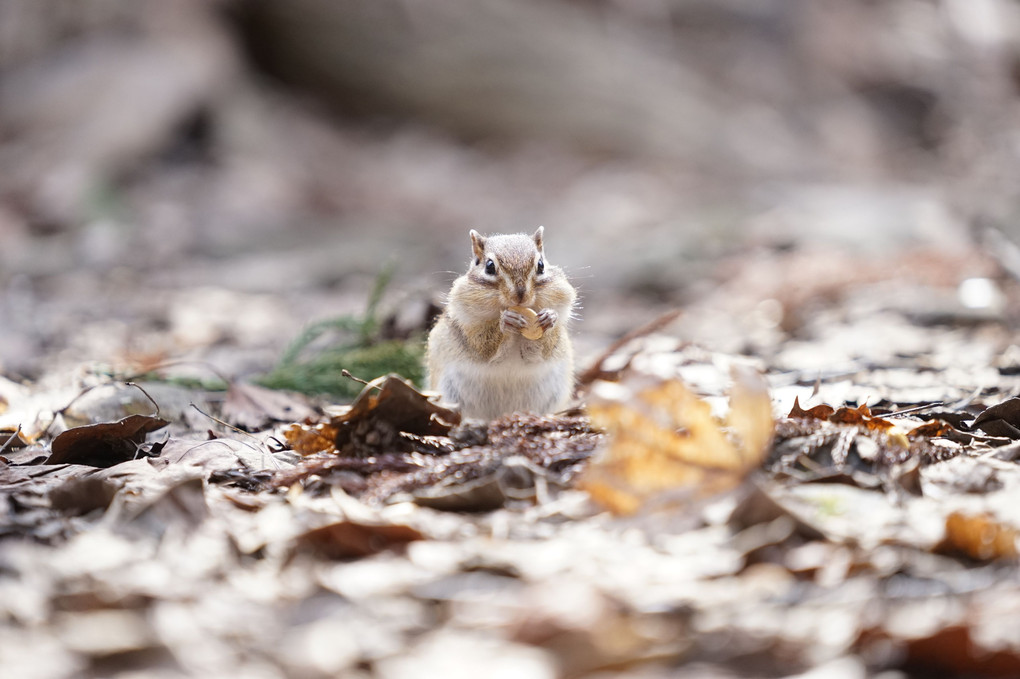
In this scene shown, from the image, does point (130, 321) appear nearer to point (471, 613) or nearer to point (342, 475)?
point (342, 475)

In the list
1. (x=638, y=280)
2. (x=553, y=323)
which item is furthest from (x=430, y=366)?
(x=638, y=280)

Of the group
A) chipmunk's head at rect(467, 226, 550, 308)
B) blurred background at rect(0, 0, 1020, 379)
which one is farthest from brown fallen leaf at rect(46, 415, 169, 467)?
blurred background at rect(0, 0, 1020, 379)

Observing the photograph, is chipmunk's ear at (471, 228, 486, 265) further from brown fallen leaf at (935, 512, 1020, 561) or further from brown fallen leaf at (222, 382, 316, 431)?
Answer: brown fallen leaf at (935, 512, 1020, 561)

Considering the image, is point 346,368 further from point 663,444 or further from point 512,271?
point 663,444

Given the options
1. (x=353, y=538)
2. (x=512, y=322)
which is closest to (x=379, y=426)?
(x=512, y=322)

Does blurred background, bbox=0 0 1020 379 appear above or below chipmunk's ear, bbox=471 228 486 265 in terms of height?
above

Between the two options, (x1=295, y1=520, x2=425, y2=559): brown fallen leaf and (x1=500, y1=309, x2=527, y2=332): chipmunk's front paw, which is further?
(x1=500, y1=309, x2=527, y2=332): chipmunk's front paw
